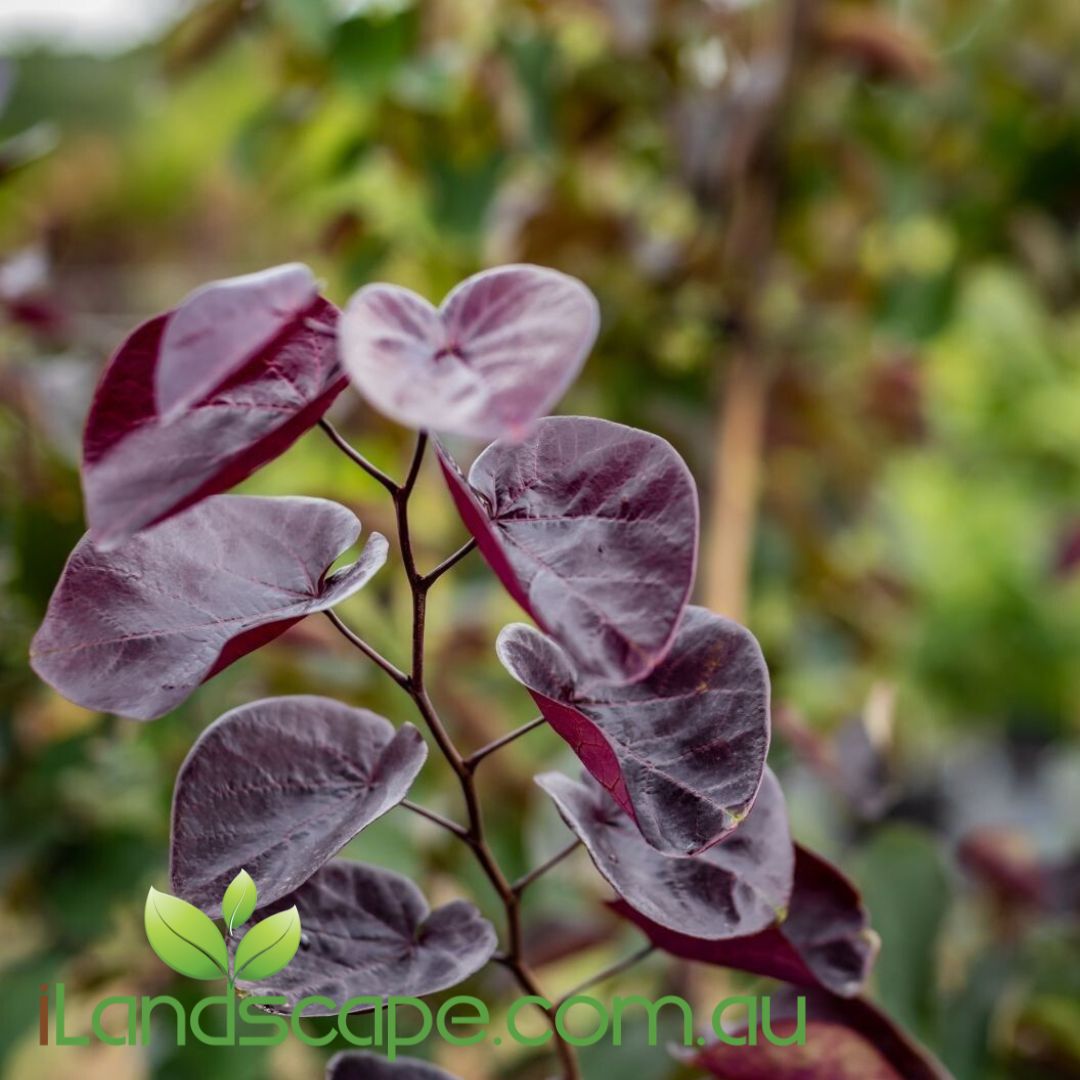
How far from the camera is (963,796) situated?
2.86 ft

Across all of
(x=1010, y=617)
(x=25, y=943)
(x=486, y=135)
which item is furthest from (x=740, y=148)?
(x=1010, y=617)

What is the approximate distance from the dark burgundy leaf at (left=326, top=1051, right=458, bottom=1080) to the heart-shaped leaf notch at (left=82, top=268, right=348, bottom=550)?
14 cm

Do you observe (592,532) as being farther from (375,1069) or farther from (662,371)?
(662,371)

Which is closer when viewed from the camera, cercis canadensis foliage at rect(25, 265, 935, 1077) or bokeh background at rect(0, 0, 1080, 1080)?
cercis canadensis foliage at rect(25, 265, 935, 1077)

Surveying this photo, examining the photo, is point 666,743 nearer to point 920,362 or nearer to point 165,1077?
point 165,1077

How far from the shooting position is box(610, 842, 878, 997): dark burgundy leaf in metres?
0.27

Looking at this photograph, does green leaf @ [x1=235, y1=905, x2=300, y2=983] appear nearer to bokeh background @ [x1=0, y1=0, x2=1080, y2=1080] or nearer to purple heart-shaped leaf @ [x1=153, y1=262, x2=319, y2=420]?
purple heart-shaped leaf @ [x1=153, y1=262, x2=319, y2=420]

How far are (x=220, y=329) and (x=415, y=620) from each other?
68 mm

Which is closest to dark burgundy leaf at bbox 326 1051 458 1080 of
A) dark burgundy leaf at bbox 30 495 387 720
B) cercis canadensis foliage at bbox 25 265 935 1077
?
cercis canadensis foliage at bbox 25 265 935 1077

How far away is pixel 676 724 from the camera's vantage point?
0.22m

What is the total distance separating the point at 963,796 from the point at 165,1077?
2.05ft

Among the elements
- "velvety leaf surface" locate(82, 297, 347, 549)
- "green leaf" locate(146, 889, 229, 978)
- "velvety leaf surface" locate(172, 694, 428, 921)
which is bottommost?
"green leaf" locate(146, 889, 229, 978)

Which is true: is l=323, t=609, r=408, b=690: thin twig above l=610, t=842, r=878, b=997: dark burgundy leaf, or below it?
above

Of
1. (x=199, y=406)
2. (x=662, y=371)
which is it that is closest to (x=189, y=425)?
(x=199, y=406)
